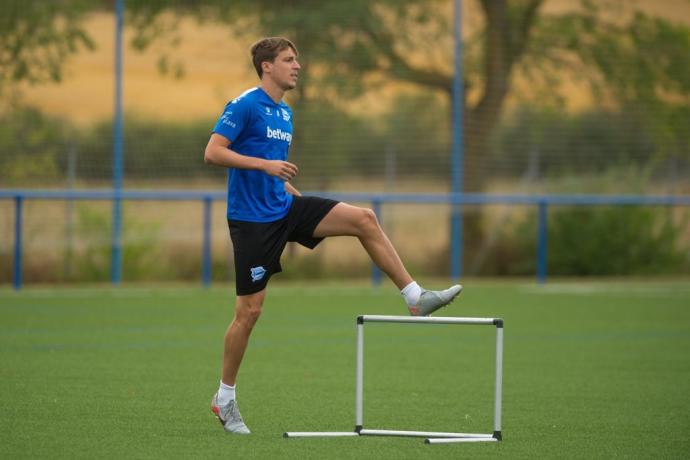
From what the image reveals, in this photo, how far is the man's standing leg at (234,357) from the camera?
666cm

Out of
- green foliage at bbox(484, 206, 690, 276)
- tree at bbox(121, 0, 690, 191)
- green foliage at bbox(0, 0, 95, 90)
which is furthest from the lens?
green foliage at bbox(484, 206, 690, 276)

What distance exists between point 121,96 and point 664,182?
10.0m

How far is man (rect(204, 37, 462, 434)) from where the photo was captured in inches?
262

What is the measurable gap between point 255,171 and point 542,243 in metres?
12.7

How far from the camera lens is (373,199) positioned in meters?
18.2

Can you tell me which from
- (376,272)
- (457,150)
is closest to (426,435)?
(376,272)

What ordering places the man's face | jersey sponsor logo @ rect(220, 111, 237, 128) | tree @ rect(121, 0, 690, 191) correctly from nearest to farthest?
1. jersey sponsor logo @ rect(220, 111, 237, 128)
2. the man's face
3. tree @ rect(121, 0, 690, 191)

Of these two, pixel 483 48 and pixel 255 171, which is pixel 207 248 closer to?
pixel 483 48

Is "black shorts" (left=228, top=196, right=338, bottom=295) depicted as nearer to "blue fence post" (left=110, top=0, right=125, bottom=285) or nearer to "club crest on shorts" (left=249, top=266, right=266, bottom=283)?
"club crest on shorts" (left=249, top=266, right=266, bottom=283)

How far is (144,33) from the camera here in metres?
19.9

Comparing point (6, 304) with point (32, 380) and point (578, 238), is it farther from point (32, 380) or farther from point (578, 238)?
point (578, 238)

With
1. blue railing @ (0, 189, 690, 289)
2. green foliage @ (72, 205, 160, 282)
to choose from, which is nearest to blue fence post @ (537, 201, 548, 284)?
blue railing @ (0, 189, 690, 289)

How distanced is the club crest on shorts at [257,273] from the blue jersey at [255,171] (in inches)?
10.7

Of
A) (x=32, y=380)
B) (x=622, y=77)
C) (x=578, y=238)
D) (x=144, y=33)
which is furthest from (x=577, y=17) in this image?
(x=32, y=380)
